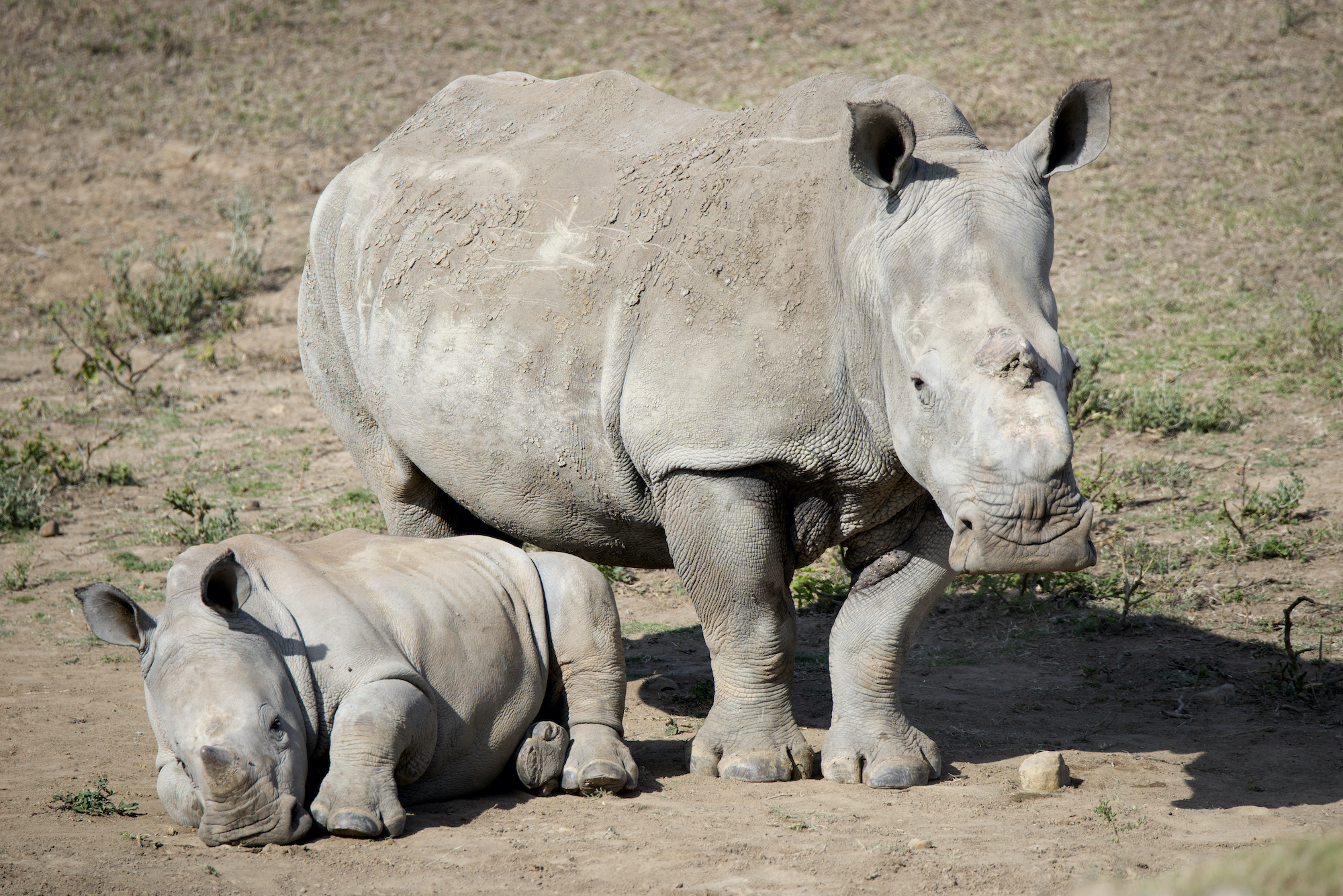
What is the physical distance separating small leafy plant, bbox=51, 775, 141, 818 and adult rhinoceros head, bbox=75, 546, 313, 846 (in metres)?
0.34

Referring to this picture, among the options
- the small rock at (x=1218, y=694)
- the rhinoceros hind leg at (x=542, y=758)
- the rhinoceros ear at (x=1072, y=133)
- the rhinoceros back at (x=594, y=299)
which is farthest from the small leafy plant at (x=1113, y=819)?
the rhinoceros ear at (x=1072, y=133)

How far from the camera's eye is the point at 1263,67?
14.0m

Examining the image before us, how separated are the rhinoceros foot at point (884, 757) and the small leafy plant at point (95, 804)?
231 centimetres

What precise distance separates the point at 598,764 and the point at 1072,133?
255cm

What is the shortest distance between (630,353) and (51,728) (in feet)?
8.52

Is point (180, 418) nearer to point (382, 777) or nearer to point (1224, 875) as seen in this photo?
point (382, 777)

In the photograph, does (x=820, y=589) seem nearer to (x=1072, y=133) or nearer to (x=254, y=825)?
(x=1072, y=133)

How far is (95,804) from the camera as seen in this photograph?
4.10 m

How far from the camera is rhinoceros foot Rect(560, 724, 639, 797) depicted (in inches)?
171

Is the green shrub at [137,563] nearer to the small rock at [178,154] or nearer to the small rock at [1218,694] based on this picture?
the small rock at [1218,694]

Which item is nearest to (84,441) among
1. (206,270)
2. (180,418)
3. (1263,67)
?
(180,418)

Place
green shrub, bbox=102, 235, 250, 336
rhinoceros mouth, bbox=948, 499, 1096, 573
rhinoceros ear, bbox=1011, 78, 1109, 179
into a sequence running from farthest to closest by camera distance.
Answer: green shrub, bbox=102, 235, 250, 336 < rhinoceros ear, bbox=1011, 78, 1109, 179 < rhinoceros mouth, bbox=948, 499, 1096, 573

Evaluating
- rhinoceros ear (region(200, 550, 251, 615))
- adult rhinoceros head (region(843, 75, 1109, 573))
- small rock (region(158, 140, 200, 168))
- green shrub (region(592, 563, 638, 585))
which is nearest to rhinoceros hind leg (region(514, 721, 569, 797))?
rhinoceros ear (region(200, 550, 251, 615))

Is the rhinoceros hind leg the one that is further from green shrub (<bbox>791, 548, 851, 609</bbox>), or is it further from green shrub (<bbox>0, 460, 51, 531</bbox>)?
green shrub (<bbox>0, 460, 51, 531</bbox>)
